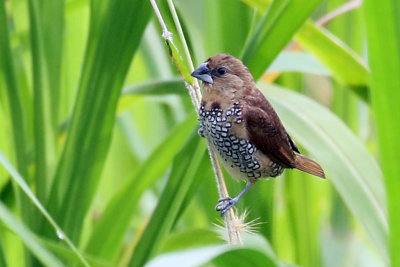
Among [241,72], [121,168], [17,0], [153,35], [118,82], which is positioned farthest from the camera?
[121,168]

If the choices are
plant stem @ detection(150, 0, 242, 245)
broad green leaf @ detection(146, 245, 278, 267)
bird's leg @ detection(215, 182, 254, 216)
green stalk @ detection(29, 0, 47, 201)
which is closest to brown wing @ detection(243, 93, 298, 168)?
bird's leg @ detection(215, 182, 254, 216)

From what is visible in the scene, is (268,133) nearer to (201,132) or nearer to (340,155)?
(201,132)

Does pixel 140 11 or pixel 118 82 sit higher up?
pixel 140 11

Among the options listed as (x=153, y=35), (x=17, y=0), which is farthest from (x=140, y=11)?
(x=153, y=35)

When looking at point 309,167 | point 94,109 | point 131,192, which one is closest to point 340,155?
point 309,167

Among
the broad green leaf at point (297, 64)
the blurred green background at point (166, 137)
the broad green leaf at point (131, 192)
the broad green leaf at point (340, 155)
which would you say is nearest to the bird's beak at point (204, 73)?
the blurred green background at point (166, 137)

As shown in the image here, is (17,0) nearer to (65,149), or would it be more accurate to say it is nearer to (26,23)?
(26,23)
